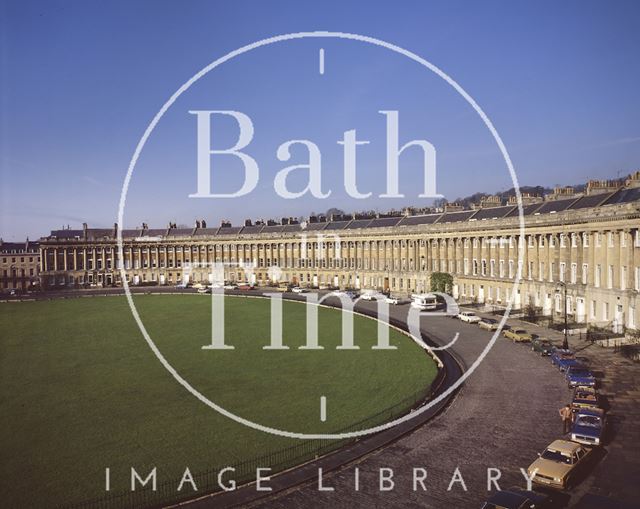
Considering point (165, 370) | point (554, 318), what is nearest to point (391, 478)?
point (165, 370)

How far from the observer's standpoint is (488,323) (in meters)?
47.9

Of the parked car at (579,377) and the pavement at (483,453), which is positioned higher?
the parked car at (579,377)

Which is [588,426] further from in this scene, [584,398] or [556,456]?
[584,398]

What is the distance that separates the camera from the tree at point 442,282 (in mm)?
68438

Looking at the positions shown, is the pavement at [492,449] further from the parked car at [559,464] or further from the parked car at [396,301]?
the parked car at [396,301]

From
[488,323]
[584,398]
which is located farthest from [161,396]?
[488,323]

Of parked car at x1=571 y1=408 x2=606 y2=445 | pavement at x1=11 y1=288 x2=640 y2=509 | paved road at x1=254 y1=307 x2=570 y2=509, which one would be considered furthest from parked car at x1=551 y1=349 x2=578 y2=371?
parked car at x1=571 y1=408 x2=606 y2=445

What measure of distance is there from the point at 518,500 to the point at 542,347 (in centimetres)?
2346

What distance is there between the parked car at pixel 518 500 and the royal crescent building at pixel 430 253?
95.3 feet

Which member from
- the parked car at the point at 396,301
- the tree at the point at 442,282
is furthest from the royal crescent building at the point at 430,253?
the parked car at the point at 396,301

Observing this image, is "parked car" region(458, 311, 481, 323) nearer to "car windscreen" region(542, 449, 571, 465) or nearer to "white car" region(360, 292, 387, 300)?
"white car" region(360, 292, 387, 300)

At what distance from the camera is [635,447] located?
20.6 m

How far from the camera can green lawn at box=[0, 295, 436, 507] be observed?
20.6 metres

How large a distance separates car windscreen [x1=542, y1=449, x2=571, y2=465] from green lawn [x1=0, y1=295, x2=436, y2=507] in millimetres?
7810
